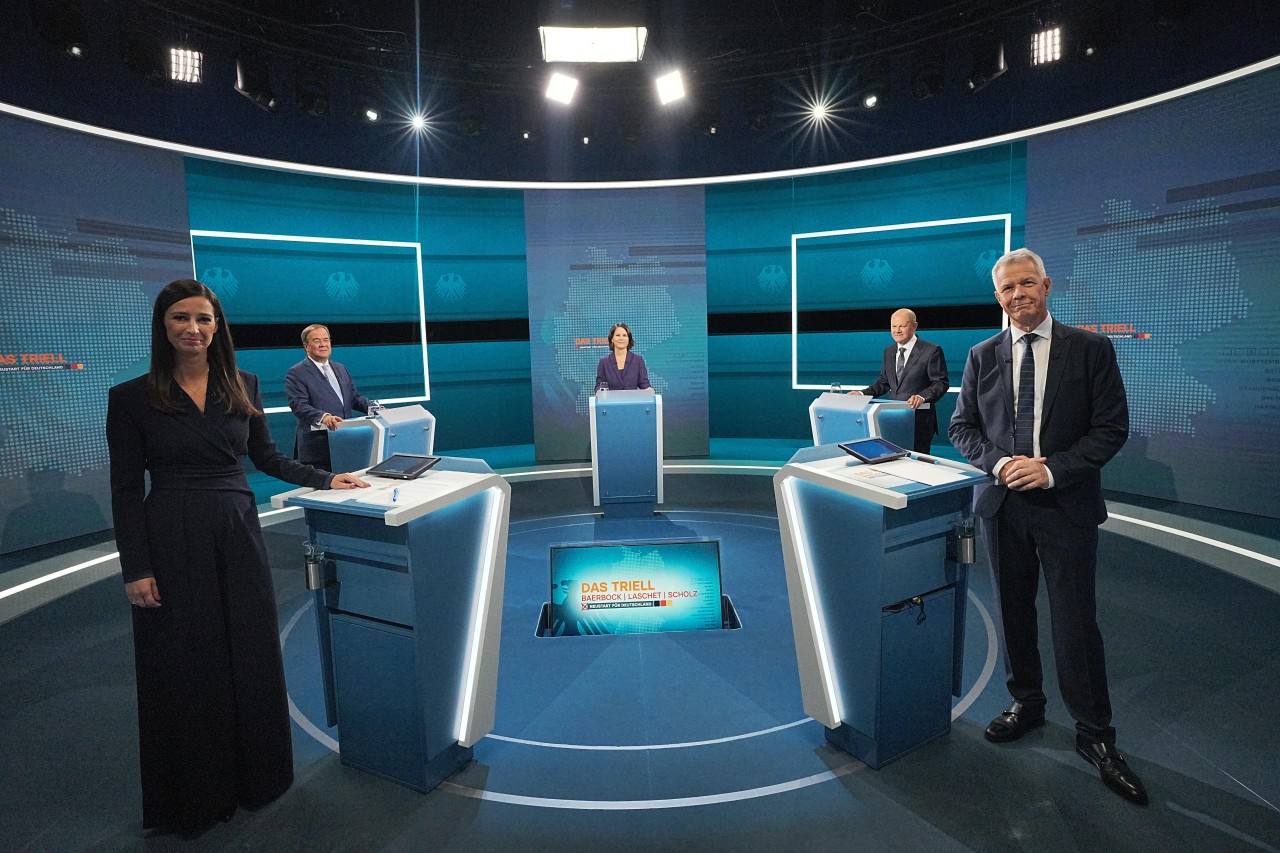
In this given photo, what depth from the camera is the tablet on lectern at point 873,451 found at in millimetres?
2484

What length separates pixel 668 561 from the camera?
359 cm

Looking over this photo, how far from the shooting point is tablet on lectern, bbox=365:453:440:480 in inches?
96.6

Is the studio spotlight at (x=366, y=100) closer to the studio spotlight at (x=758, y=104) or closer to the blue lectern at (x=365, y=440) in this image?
the blue lectern at (x=365, y=440)

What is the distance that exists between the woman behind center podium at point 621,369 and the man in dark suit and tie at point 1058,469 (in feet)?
13.2

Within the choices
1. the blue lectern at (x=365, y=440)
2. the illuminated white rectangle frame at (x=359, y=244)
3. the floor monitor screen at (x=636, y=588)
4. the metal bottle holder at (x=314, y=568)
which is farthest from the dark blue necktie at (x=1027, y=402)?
the illuminated white rectangle frame at (x=359, y=244)

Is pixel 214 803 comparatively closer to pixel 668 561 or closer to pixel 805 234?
pixel 668 561

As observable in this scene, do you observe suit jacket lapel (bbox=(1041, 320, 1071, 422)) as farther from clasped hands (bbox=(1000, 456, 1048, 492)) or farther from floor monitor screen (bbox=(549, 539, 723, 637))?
floor monitor screen (bbox=(549, 539, 723, 637))

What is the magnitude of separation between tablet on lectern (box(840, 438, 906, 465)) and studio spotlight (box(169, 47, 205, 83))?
19.9 feet

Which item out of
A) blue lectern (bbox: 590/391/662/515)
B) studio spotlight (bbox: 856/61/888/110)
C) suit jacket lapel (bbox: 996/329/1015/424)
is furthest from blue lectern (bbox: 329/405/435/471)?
studio spotlight (bbox: 856/61/888/110)

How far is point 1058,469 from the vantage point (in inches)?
85.1

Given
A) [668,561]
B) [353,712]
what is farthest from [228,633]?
[668,561]

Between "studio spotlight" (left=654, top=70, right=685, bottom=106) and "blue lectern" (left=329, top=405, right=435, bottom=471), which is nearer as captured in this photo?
"blue lectern" (left=329, top=405, right=435, bottom=471)

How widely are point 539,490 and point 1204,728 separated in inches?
212

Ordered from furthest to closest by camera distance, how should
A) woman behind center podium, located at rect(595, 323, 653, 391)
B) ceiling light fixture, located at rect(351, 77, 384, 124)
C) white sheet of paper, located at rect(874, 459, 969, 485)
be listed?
ceiling light fixture, located at rect(351, 77, 384, 124) < woman behind center podium, located at rect(595, 323, 653, 391) < white sheet of paper, located at rect(874, 459, 969, 485)
